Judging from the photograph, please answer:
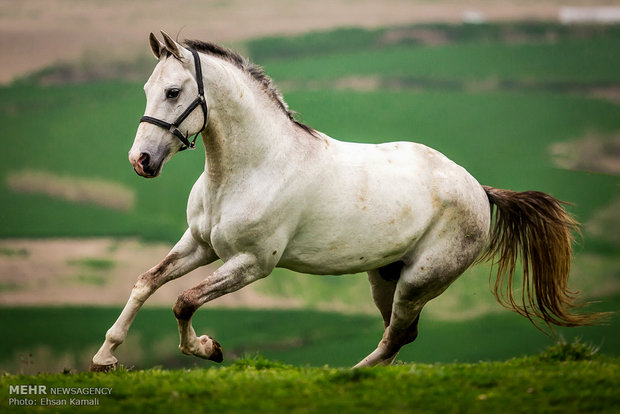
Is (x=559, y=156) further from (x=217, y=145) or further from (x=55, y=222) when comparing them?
(x=217, y=145)

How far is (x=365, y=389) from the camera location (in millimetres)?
4789

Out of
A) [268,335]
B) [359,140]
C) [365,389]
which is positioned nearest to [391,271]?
[365,389]

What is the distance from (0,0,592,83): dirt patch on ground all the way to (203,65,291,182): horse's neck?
30.8ft

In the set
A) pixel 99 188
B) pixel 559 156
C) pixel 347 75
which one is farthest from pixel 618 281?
pixel 99 188

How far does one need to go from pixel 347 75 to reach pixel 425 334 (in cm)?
583

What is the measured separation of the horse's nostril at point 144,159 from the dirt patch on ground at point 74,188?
843 cm

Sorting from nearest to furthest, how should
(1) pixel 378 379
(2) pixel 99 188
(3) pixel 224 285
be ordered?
(1) pixel 378 379 → (3) pixel 224 285 → (2) pixel 99 188

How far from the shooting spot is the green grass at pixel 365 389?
4402 mm

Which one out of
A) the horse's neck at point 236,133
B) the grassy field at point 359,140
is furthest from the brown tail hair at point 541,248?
the grassy field at point 359,140

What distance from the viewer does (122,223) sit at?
1295 centimetres

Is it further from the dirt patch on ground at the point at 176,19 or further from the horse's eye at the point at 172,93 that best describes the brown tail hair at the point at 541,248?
the dirt patch on ground at the point at 176,19

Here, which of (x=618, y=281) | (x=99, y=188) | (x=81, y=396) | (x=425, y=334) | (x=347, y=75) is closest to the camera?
(x=81, y=396)

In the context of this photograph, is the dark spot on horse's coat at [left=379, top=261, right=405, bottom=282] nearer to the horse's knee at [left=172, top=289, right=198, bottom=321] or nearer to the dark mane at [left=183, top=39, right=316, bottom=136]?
the dark mane at [left=183, top=39, right=316, bottom=136]

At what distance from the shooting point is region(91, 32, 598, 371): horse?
5238 mm
